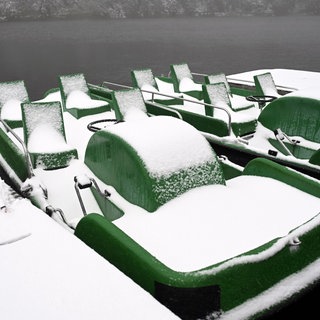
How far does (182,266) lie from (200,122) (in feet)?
18.7

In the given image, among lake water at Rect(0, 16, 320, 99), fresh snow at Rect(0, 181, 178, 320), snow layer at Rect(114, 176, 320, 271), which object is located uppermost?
fresh snow at Rect(0, 181, 178, 320)

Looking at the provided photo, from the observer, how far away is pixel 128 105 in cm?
830

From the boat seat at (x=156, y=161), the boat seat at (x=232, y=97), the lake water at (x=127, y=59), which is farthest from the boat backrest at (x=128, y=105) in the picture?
the lake water at (x=127, y=59)

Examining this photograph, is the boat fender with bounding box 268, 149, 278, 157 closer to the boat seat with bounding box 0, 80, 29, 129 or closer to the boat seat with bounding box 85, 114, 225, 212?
the boat seat with bounding box 85, 114, 225, 212

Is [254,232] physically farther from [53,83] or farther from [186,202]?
[53,83]

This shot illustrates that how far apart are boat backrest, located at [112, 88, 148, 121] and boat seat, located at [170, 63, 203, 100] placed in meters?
3.28

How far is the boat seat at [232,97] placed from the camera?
32.8 ft

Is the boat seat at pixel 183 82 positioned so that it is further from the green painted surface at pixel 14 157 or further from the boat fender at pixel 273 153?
the green painted surface at pixel 14 157

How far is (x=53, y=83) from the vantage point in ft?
113

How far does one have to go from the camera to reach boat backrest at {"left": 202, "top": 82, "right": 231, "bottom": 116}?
9211 millimetres

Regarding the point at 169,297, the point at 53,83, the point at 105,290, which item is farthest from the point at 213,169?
the point at 53,83

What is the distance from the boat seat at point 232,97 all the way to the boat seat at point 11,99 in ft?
15.8

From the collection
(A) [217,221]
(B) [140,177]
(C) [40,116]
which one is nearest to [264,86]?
(C) [40,116]

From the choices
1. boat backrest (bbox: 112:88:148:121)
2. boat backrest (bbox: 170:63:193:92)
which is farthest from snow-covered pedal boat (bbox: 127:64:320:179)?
boat backrest (bbox: 170:63:193:92)
